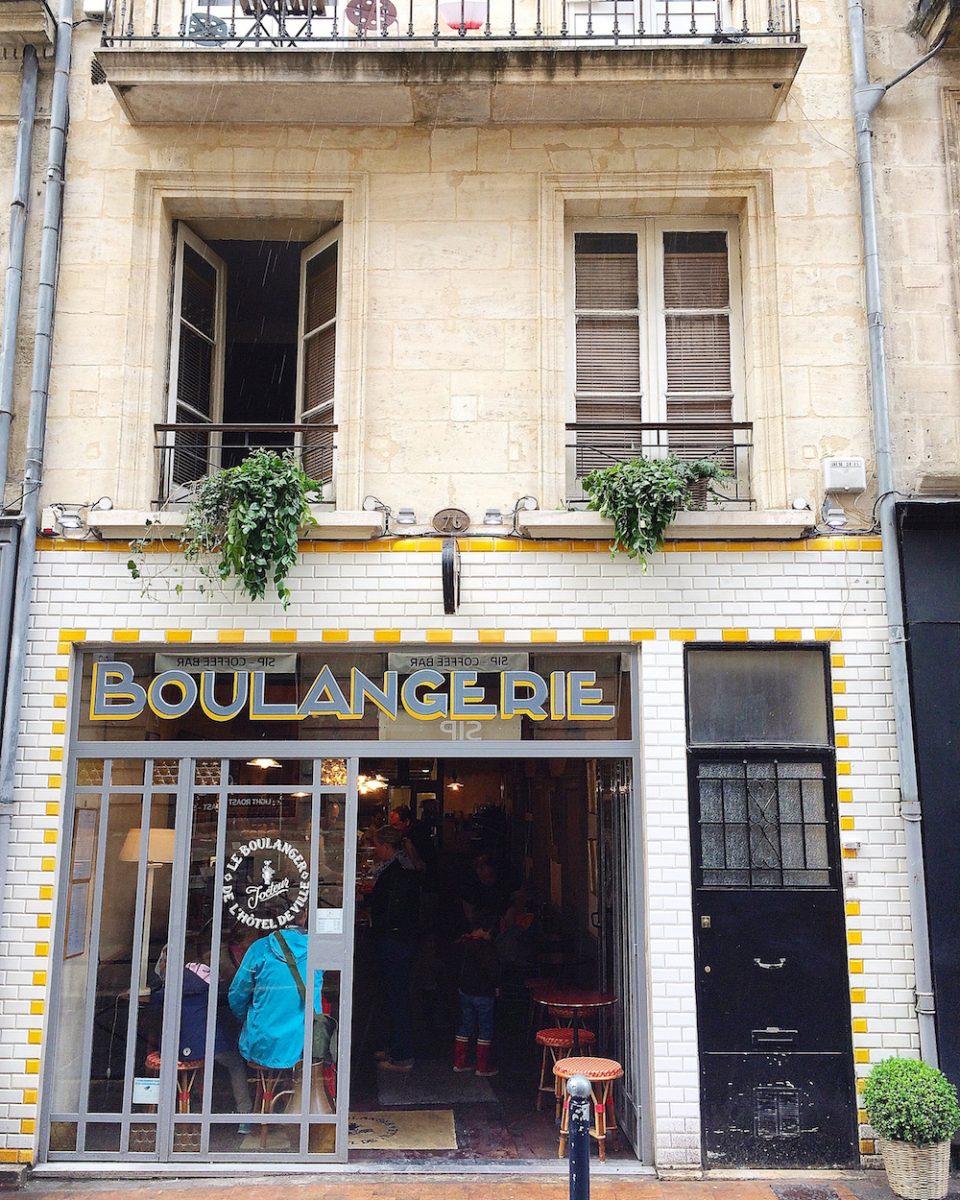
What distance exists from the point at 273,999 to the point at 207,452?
4.22 metres

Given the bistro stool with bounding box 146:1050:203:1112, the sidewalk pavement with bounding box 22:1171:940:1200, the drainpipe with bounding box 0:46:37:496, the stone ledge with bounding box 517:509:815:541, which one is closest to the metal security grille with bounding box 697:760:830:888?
the stone ledge with bounding box 517:509:815:541

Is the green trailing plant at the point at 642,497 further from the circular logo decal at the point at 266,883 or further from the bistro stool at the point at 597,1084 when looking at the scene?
the bistro stool at the point at 597,1084

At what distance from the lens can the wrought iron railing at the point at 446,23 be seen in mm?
7617

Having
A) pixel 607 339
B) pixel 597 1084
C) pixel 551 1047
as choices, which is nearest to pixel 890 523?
pixel 607 339

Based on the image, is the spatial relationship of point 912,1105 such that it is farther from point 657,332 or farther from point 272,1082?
point 657,332

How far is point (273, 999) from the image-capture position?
688cm

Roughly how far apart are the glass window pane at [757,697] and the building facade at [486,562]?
25 millimetres

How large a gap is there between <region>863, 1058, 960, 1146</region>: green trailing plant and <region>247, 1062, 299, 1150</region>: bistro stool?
3722 millimetres

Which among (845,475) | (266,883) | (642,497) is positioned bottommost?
(266,883)

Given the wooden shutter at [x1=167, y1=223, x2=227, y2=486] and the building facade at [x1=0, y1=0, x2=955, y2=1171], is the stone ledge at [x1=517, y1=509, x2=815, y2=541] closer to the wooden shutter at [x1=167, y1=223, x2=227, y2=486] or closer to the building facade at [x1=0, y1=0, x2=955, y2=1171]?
the building facade at [x1=0, y1=0, x2=955, y2=1171]

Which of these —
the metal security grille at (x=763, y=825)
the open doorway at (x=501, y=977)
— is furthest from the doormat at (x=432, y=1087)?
the metal security grille at (x=763, y=825)

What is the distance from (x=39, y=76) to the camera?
306 inches

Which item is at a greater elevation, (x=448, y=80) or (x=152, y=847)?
(x=448, y=80)

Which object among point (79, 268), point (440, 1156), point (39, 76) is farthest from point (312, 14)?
point (440, 1156)
